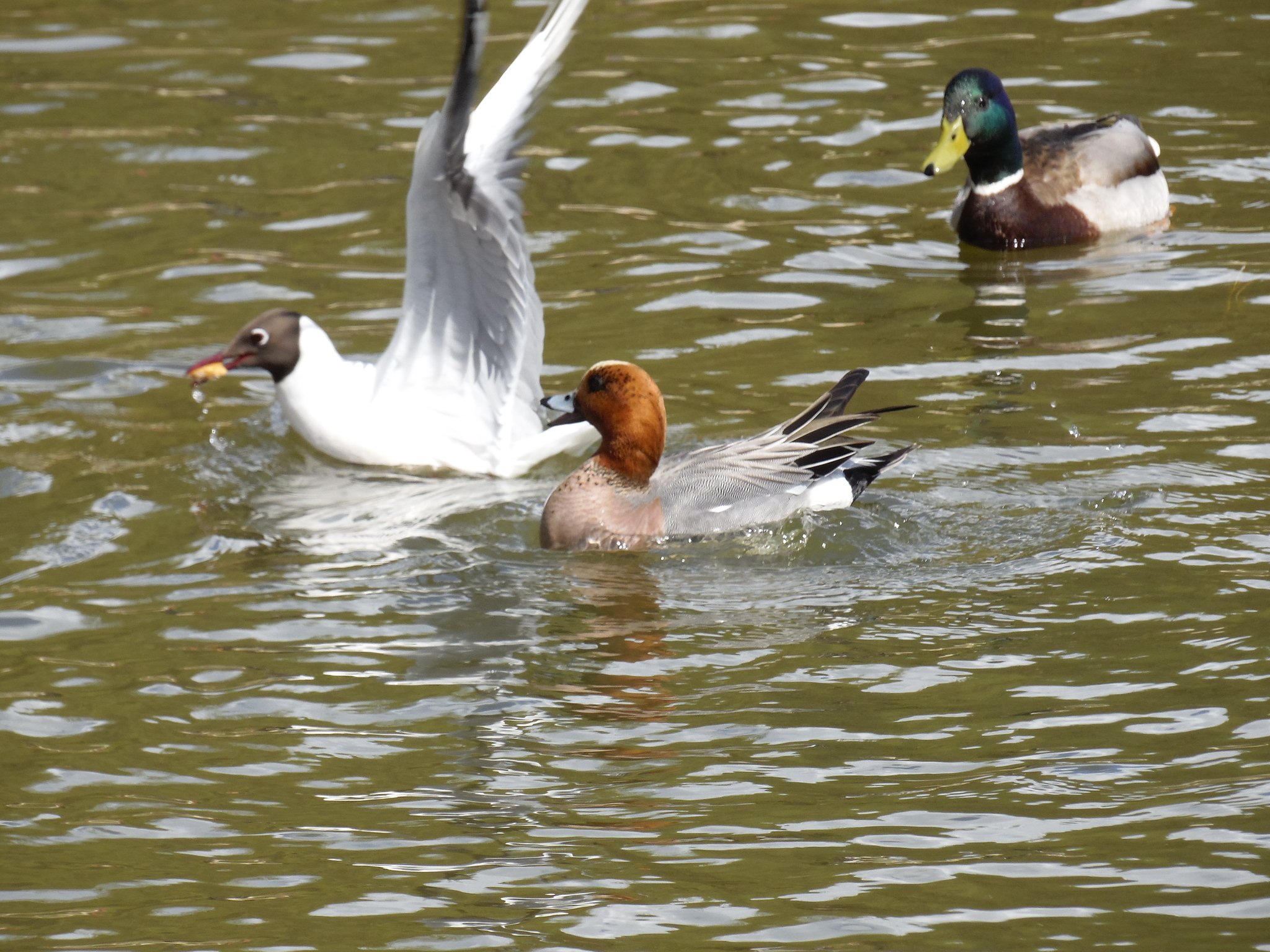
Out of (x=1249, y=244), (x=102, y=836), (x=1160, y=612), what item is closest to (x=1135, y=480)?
(x=1160, y=612)

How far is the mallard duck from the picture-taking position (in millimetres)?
10805

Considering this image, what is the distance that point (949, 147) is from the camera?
1086 centimetres

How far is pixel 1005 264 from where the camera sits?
1070cm

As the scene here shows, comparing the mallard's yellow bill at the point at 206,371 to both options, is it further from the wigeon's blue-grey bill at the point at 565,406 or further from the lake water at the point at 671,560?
the wigeon's blue-grey bill at the point at 565,406

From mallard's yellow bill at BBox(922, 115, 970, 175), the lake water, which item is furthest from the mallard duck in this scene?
the lake water

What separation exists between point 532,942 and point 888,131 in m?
9.19

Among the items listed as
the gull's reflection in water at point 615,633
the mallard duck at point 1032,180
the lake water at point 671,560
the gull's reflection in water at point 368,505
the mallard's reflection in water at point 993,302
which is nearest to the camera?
the lake water at point 671,560

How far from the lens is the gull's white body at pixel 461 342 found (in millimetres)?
7844

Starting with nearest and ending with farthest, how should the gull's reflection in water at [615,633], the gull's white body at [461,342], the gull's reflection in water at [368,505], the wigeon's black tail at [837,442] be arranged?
1. the gull's reflection in water at [615,633]
2. the wigeon's black tail at [837,442]
3. the gull's reflection in water at [368,505]
4. the gull's white body at [461,342]

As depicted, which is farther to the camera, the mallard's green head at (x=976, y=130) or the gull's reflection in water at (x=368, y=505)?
the mallard's green head at (x=976, y=130)

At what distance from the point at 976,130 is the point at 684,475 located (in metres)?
4.45

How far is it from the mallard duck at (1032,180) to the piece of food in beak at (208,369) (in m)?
4.50

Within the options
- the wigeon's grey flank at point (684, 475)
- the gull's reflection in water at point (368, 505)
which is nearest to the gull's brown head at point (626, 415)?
the wigeon's grey flank at point (684, 475)

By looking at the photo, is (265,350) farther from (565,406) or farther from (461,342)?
(565,406)
